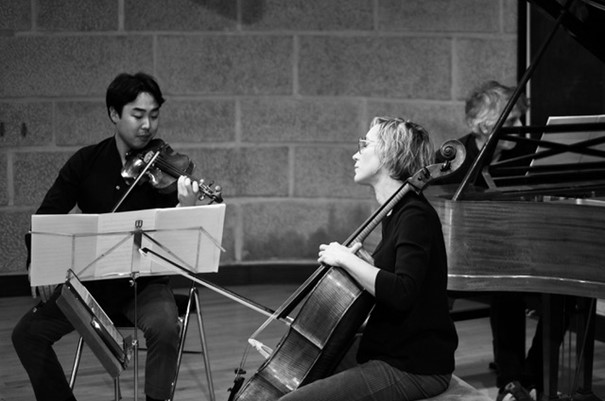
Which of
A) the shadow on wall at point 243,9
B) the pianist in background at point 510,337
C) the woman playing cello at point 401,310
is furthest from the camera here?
the shadow on wall at point 243,9

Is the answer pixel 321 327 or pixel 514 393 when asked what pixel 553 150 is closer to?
pixel 514 393

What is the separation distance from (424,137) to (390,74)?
318 cm

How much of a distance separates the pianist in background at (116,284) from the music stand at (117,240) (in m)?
0.15

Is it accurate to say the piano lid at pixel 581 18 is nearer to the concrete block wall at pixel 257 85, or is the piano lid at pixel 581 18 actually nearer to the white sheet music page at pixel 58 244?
the white sheet music page at pixel 58 244

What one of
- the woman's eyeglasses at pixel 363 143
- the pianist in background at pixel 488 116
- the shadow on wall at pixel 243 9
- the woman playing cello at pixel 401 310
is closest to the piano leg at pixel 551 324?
the pianist in background at pixel 488 116

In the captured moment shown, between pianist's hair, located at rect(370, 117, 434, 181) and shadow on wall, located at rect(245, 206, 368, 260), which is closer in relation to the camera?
pianist's hair, located at rect(370, 117, 434, 181)

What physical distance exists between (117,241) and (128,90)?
2.40 ft

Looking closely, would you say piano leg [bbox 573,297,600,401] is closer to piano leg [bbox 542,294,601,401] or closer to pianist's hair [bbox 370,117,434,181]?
piano leg [bbox 542,294,601,401]

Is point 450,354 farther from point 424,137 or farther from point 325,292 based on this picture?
point 424,137

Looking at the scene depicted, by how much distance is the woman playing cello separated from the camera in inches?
106

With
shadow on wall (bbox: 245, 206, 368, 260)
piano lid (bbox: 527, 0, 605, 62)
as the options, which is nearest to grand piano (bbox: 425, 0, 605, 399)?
piano lid (bbox: 527, 0, 605, 62)

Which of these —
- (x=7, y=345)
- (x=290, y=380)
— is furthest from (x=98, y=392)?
(x=290, y=380)

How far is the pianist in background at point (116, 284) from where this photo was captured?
349cm

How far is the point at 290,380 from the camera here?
9.09ft
